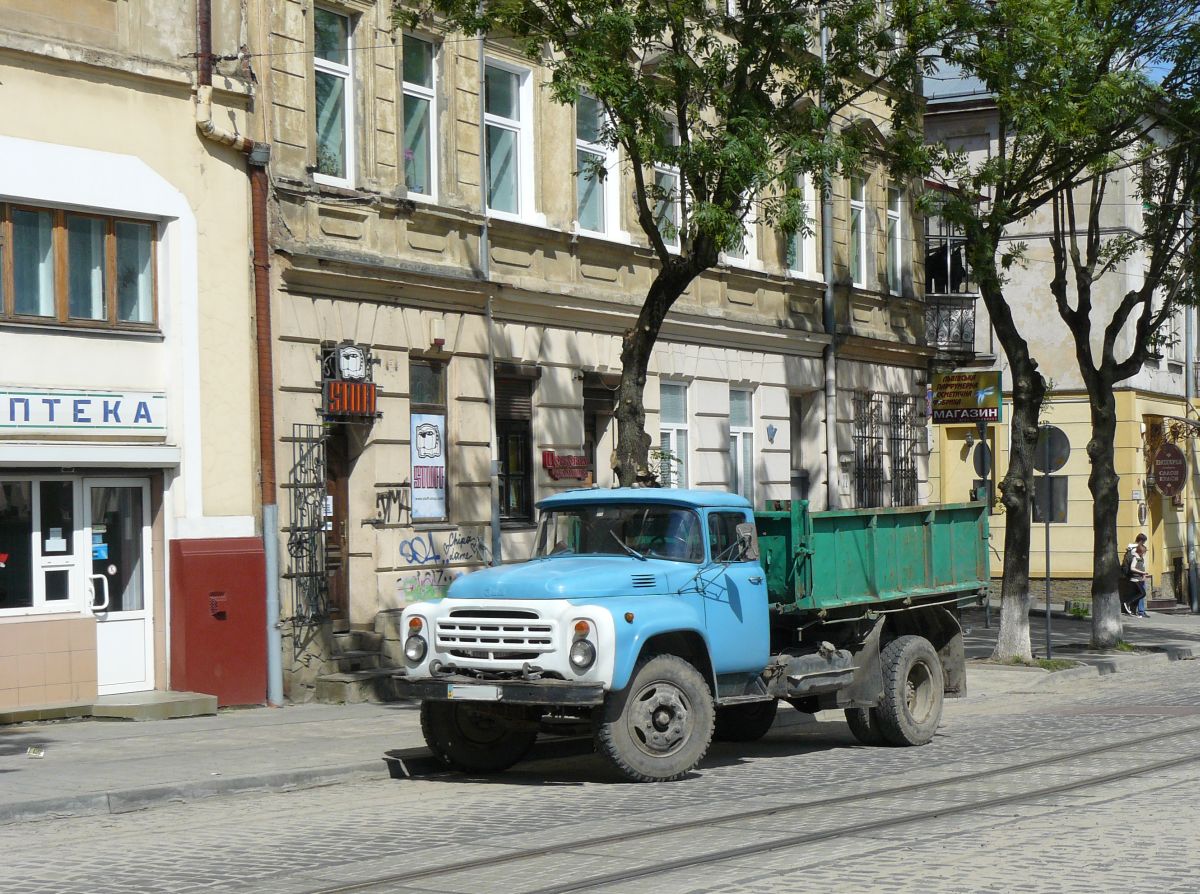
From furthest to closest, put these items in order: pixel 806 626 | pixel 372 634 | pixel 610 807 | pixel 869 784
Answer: pixel 372 634
pixel 806 626
pixel 869 784
pixel 610 807

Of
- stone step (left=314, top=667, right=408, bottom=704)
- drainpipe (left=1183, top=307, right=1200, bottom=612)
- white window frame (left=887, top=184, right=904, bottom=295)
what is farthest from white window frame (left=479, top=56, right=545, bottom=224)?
drainpipe (left=1183, top=307, right=1200, bottom=612)

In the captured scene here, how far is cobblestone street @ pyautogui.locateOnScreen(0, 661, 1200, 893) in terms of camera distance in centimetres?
870

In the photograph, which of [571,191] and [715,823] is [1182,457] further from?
[715,823]

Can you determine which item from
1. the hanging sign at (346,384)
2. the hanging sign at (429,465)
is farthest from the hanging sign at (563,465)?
the hanging sign at (346,384)

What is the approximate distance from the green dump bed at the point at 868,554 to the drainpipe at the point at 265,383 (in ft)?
19.8

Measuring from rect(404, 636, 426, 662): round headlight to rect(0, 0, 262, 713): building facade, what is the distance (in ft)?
16.6

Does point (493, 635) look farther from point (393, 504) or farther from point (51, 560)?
point (393, 504)

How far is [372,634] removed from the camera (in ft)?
63.4

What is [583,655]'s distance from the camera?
39.6ft

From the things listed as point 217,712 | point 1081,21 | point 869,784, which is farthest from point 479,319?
point 869,784

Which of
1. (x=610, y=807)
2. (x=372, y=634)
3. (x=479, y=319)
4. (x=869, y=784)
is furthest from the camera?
(x=479, y=319)

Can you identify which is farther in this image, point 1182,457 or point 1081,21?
point 1182,457

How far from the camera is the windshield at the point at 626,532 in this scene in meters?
13.3

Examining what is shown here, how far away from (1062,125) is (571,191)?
637 centimetres
